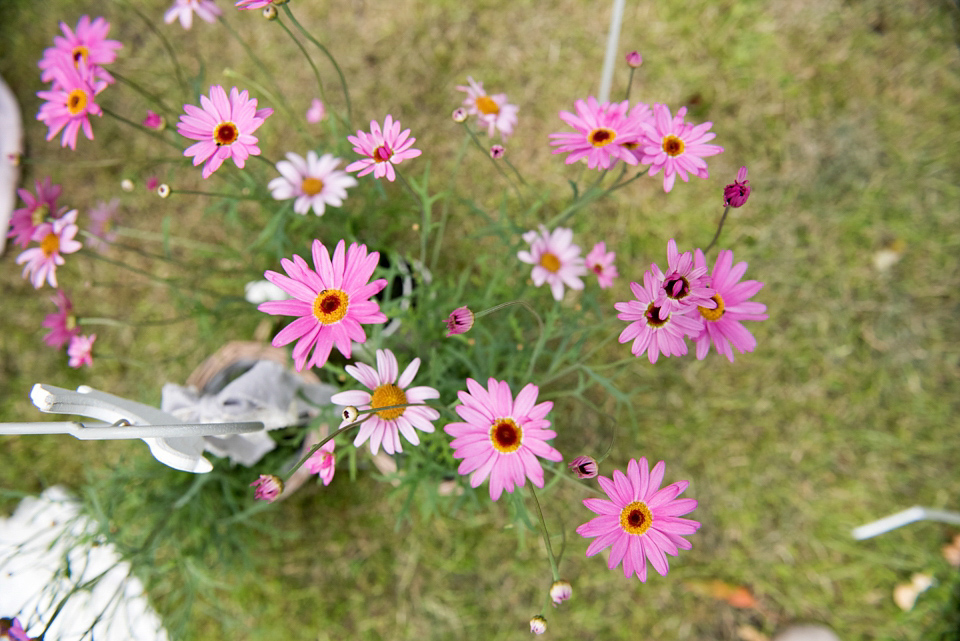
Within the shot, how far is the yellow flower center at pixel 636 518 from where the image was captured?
26.3 inches

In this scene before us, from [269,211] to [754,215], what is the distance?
1.33 metres

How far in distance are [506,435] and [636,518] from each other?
0.58ft

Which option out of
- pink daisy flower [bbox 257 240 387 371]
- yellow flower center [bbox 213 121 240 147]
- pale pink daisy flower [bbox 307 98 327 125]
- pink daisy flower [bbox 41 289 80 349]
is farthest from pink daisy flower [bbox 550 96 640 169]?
pink daisy flower [bbox 41 289 80 349]

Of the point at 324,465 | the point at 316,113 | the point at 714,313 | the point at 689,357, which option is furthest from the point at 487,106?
the point at 689,357

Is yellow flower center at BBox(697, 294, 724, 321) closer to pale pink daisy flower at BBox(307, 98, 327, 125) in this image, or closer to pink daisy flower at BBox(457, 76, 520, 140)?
pink daisy flower at BBox(457, 76, 520, 140)

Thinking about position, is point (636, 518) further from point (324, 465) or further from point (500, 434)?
point (324, 465)

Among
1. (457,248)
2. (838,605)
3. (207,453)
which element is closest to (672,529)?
(207,453)

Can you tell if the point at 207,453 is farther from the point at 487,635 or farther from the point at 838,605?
the point at 838,605

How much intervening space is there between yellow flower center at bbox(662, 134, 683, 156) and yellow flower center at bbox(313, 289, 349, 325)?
18.3 inches

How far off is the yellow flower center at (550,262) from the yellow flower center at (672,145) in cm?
29

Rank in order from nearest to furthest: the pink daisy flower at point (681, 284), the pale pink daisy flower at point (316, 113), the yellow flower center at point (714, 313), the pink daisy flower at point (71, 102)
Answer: the pink daisy flower at point (681, 284) → the yellow flower center at point (714, 313) → the pink daisy flower at point (71, 102) → the pale pink daisy flower at point (316, 113)

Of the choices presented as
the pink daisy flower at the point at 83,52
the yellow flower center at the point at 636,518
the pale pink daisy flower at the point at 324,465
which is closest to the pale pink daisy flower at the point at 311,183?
the pink daisy flower at the point at 83,52

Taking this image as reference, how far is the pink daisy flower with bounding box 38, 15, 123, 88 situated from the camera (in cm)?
91

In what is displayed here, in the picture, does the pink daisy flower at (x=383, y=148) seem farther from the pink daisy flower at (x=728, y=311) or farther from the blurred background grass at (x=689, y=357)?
the blurred background grass at (x=689, y=357)
